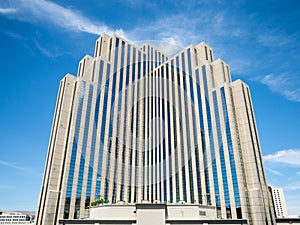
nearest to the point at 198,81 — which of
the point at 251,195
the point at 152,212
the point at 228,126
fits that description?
the point at 228,126

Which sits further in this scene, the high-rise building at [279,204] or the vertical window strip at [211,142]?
the high-rise building at [279,204]

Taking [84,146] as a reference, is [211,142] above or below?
above

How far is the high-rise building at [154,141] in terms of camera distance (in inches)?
2457

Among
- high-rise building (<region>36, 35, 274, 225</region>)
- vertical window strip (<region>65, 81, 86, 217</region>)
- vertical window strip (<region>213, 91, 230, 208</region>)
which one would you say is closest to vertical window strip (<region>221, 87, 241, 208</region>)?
high-rise building (<region>36, 35, 274, 225</region>)

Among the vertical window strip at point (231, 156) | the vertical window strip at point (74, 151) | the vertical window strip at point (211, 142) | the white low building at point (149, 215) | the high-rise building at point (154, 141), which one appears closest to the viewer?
the white low building at point (149, 215)

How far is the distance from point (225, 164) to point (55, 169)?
5393 centimetres

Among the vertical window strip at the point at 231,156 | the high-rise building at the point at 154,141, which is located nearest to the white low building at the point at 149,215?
the vertical window strip at the point at 231,156

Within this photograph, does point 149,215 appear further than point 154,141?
No

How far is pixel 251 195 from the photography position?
60.4m

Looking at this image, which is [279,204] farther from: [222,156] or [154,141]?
[222,156]

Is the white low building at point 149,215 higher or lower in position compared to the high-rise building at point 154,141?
lower

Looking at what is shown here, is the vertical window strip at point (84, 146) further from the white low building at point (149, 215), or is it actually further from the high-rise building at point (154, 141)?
the white low building at point (149, 215)

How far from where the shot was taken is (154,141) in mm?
94375

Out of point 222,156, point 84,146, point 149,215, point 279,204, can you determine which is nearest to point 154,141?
point 84,146
